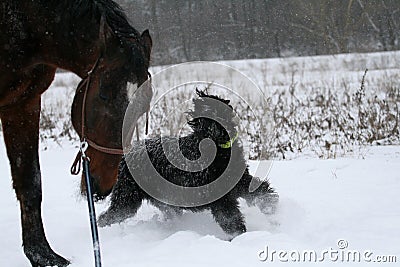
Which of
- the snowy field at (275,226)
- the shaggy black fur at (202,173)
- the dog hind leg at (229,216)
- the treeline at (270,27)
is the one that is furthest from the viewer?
the treeline at (270,27)

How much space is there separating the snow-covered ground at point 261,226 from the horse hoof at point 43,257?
0.32 feet

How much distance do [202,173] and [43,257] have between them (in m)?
1.18

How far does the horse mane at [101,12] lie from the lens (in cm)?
238

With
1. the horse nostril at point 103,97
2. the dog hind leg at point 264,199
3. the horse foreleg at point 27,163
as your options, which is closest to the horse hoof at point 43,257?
the horse foreleg at point 27,163

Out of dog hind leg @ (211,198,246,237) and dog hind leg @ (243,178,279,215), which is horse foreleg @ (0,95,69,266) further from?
dog hind leg @ (243,178,279,215)

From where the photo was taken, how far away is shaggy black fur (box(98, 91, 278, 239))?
3387 mm

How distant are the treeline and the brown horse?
13916mm

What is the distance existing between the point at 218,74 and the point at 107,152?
712 cm

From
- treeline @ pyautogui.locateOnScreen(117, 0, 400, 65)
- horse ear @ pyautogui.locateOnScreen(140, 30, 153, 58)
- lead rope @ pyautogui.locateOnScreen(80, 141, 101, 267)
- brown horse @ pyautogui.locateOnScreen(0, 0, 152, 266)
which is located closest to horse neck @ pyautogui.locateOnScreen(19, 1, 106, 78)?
brown horse @ pyautogui.locateOnScreen(0, 0, 152, 266)

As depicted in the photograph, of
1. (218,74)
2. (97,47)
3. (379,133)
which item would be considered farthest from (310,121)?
(97,47)

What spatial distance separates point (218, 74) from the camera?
9430 millimetres

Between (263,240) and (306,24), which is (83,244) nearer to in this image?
(263,240)

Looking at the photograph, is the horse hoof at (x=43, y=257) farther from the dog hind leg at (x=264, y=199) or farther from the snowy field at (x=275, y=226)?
the dog hind leg at (x=264, y=199)

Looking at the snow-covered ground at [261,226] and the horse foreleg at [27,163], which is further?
the horse foreleg at [27,163]
